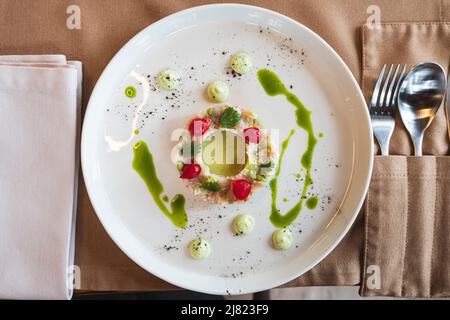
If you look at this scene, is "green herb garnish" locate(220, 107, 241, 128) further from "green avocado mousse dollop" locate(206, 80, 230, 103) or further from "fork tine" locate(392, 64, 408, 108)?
"fork tine" locate(392, 64, 408, 108)

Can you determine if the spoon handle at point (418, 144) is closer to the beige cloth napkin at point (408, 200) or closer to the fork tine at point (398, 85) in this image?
the beige cloth napkin at point (408, 200)

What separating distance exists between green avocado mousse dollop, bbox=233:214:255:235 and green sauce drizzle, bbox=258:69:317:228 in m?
0.09

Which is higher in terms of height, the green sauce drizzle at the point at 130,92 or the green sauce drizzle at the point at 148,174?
the green sauce drizzle at the point at 130,92

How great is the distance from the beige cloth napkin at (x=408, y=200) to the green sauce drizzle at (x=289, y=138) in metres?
0.27

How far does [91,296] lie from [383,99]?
1653 millimetres

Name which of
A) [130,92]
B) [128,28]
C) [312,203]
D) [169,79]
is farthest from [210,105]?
[312,203]

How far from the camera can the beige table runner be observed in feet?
5.30

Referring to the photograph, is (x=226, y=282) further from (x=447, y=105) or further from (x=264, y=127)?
(x=447, y=105)

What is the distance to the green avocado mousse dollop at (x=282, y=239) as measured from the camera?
5.16 feet

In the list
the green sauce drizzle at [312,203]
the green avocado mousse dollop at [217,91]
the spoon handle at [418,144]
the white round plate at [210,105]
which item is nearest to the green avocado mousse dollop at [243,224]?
the white round plate at [210,105]

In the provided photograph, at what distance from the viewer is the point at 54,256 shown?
5.05ft

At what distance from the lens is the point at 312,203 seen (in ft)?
5.29

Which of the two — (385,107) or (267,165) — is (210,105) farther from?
(385,107)

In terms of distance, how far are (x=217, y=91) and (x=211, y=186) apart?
1.29 ft
